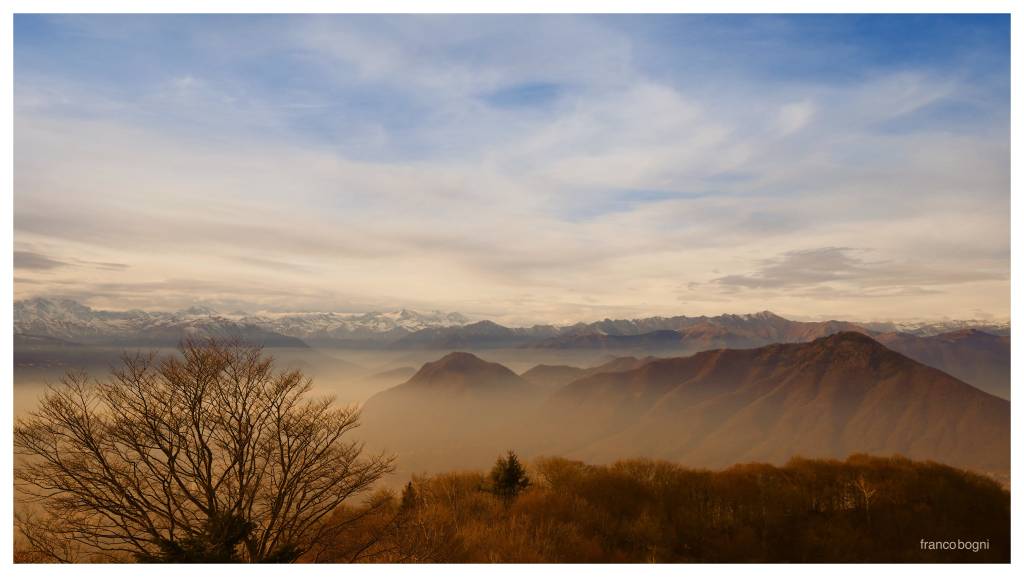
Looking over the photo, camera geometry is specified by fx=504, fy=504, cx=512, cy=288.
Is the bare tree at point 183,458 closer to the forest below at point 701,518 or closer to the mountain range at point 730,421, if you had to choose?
the forest below at point 701,518

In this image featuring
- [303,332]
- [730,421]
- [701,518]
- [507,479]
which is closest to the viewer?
[701,518]

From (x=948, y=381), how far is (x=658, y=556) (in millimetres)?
211191

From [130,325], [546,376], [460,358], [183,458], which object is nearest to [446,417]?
[460,358]

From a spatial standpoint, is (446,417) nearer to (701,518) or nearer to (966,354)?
(966,354)

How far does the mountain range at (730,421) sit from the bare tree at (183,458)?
8383cm

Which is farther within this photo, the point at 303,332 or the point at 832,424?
the point at 832,424

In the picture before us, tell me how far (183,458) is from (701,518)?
13975 mm

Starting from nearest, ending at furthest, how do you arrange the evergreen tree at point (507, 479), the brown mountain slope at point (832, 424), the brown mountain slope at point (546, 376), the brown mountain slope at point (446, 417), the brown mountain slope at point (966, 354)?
1. the evergreen tree at point (507, 479)
2. the brown mountain slope at point (966, 354)
3. the brown mountain slope at point (446, 417)
4. the brown mountain slope at point (832, 424)
5. the brown mountain slope at point (546, 376)

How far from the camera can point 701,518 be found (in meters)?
14.6

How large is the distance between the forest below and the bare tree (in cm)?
212

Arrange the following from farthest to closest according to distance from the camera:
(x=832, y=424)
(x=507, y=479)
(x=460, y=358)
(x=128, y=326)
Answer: (x=832, y=424), (x=460, y=358), (x=128, y=326), (x=507, y=479)

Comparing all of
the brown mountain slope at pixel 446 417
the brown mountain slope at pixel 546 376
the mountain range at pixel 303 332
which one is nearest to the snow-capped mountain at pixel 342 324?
the mountain range at pixel 303 332

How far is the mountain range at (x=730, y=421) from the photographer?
120000mm

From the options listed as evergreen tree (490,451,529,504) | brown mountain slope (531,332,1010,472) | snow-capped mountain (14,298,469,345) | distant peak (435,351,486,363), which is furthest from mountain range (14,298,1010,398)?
brown mountain slope (531,332,1010,472)
